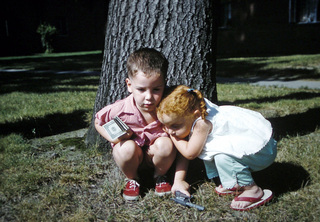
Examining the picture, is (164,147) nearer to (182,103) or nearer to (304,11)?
(182,103)

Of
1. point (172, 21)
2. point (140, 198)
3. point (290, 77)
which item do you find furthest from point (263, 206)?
point (290, 77)

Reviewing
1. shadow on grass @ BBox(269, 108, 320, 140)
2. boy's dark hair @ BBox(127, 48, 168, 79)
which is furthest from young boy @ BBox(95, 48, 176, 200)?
shadow on grass @ BBox(269, 108, 320, 140)

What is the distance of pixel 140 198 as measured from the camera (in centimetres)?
230

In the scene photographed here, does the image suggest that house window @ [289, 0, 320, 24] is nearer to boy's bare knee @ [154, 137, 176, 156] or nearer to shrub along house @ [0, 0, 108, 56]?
boy's bare knee @ [154, 137, 176, 156]

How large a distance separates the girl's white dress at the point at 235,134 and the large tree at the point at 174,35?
617 mm

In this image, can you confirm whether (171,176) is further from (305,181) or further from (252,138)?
(305,181)

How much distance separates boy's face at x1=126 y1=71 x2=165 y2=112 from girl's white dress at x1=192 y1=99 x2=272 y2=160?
397 mm

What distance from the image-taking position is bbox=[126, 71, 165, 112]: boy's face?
220 cm

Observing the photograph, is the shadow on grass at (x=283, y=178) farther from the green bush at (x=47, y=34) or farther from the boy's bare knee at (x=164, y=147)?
the green bush at (x=47, y=34)

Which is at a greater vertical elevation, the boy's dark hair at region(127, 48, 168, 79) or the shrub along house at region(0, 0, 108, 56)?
the shrub along house at region(0, 0, 108, 56)

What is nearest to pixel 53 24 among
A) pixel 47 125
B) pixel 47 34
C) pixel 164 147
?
pixel 47 34

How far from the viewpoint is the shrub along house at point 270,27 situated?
1396 cm

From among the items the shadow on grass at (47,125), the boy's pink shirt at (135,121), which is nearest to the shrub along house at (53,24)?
the shadow on grass at (47,125)

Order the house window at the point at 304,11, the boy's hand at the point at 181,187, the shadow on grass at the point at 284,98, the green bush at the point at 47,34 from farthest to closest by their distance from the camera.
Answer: the green bush at the point at 47,34 → the house window at the point at 304,11 → the shadow on grass at the point at 284,98 → the boy's hand at the point at 181,187
